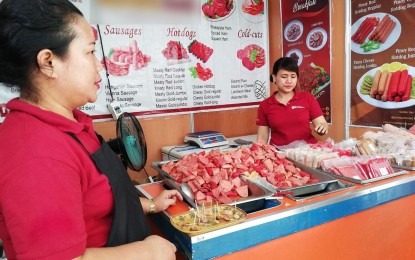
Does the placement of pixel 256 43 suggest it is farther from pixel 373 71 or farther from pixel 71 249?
pixel 71 249

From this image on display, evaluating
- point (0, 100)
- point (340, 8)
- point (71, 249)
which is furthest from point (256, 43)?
point (71, 249)

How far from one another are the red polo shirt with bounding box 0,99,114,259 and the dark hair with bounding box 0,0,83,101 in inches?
3.7

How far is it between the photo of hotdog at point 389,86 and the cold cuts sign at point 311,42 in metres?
0.44

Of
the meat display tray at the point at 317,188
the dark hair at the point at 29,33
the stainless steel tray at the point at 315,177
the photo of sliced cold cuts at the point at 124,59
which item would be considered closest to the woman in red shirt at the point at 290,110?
the stainless steel tray at the point at 315,177

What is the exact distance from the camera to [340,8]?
3.10 metres

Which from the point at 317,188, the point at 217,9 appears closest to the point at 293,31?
the point at 217,9

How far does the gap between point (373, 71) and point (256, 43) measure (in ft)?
5.12

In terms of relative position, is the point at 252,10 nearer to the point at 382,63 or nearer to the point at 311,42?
the point at 311,42

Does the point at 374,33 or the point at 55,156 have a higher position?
the point at 374,33

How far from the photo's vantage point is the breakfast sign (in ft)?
10.2

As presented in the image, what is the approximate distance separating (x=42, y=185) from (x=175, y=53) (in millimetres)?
2870

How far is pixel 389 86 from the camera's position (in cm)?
273

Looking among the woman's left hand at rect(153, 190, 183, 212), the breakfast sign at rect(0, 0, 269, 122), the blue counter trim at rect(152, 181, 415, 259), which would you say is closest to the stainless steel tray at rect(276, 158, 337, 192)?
the blue counter trim at rect(152, 181, 415, 259)

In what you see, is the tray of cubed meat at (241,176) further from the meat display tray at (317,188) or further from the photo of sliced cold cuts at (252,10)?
the photo of sliced cold cuts at (252,10)
